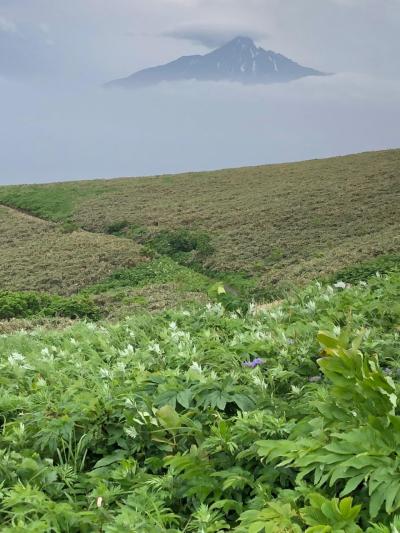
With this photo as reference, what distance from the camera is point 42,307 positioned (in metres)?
24.8

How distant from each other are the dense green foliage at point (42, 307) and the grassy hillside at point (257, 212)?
7.49 metres

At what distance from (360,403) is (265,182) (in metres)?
54.9

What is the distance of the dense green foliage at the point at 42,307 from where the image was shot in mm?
23719

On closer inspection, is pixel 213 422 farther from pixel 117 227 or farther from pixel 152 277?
pixel 117 227

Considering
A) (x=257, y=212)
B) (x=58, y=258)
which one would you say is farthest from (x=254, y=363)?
(x=257, y=212)

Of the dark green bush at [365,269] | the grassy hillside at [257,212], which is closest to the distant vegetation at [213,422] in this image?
the dark green bush at [365,269]

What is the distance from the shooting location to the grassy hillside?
3102 centimetres

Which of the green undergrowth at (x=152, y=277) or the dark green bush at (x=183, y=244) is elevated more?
the dark green bush at (x=183, y=244)

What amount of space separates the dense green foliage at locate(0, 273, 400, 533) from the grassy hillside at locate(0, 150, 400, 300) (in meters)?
18.1

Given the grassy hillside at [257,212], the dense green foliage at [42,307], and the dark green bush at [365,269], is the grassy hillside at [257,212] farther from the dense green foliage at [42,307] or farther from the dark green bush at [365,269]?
the dense green foliage at [42,307]

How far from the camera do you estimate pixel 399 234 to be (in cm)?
3014

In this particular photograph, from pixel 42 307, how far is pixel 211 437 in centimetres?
2175

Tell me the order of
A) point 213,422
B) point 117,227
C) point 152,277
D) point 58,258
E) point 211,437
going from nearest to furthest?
point 211,437, point 213,422, point 152,277, point 58,258, point 117,227

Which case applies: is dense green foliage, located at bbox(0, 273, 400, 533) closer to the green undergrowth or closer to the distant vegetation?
the distant vegetation
